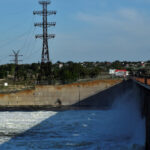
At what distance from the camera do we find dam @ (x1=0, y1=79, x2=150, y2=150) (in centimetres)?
2441

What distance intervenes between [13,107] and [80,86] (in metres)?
10.1

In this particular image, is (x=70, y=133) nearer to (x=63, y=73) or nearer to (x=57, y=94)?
(x=57, y=94)

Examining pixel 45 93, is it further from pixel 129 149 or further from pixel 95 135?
pixel 129 149

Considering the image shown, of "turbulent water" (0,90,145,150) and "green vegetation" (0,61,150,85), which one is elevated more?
"green vegetation" (0,61,150,85)

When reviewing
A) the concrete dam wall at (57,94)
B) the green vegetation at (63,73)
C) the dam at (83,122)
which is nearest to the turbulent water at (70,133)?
the dam at (83,122)

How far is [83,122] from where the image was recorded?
121 ft

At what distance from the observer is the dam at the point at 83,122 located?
24406 mm

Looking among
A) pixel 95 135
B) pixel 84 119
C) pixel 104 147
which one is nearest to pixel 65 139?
pixel 95 135

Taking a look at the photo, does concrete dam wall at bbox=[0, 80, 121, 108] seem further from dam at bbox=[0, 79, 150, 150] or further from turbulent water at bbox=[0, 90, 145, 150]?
turbulent water at bbox=[0, 90, 145, 150]

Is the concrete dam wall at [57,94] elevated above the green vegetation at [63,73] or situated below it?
below

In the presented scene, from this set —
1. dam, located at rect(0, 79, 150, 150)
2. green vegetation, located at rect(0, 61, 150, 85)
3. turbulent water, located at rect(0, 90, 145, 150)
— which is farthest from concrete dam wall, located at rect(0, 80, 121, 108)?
turbulent water, located at rect(0, 90, 145, 150)

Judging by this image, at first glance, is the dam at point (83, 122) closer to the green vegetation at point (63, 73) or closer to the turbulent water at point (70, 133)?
the turbulent water at point (70, 133)

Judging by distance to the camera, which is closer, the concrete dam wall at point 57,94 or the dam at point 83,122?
the dam at point 83,122

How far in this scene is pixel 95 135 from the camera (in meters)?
28.3
